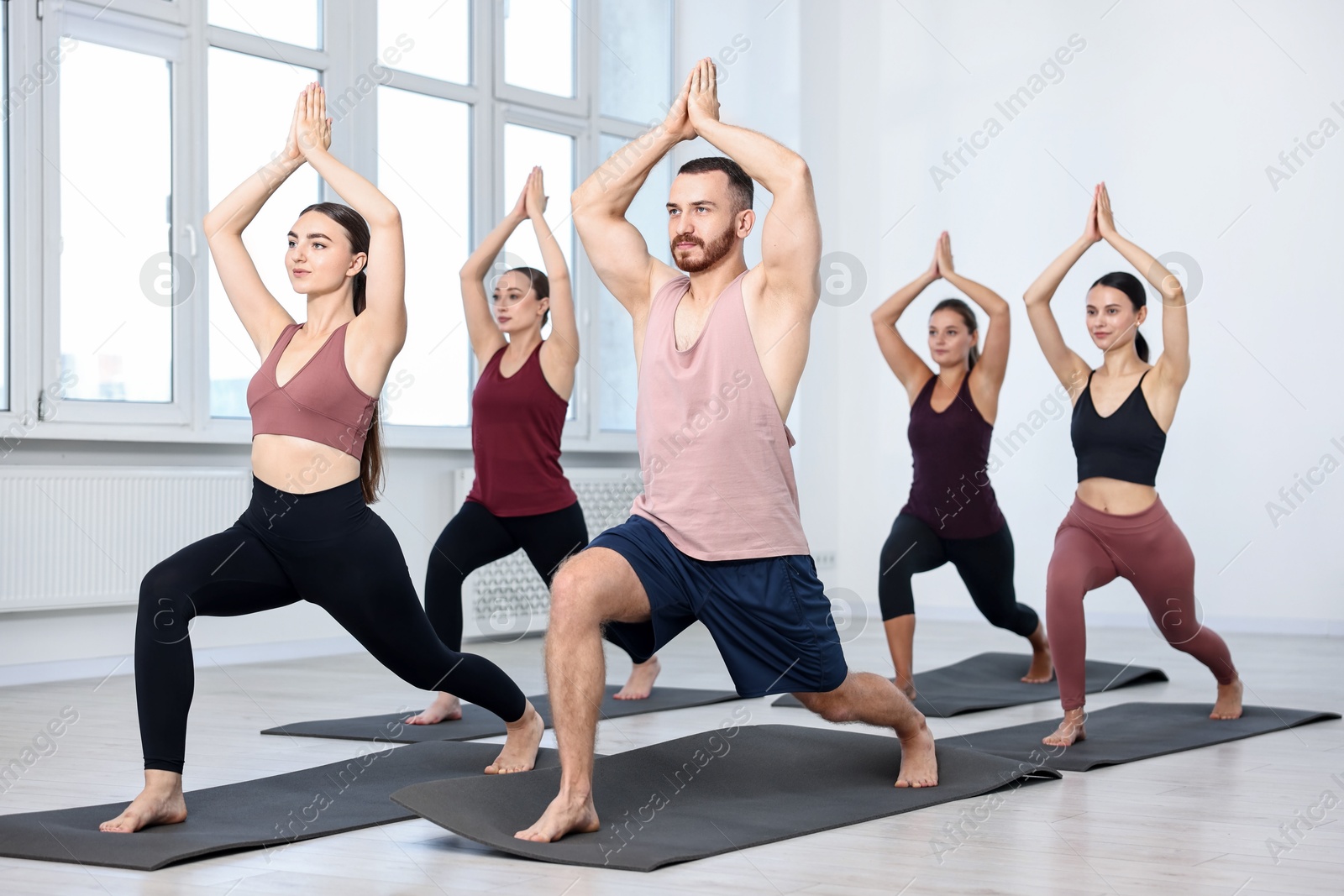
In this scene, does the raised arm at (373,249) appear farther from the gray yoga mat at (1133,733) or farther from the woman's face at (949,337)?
the woman's face at (949,337)

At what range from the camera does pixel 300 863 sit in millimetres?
2465

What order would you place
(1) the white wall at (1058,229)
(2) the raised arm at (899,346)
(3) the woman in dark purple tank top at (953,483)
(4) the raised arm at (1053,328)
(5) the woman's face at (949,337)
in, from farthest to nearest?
(1) the white wall at (1058,229) → (2) the raised arm at (899,346) → (5) the woman's face at (949,337) → (3) the woman in dark purple tank top at (953,483) → (4) the raised arm at (1053,328)

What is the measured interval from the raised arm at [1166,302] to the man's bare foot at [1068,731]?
94 cm

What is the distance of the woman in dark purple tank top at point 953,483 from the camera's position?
15.3ft

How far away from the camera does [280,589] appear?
2895 millimetres

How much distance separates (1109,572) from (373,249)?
2.22m

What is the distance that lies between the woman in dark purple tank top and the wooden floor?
42cm

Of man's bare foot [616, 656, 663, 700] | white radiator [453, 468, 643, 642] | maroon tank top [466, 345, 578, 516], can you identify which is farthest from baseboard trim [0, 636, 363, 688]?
man's bare foot [616, 656, 663, 700]

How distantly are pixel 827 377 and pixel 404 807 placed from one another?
5546 millimetres

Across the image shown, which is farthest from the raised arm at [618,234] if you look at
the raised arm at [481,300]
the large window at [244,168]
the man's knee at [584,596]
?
the large window at [244,168]

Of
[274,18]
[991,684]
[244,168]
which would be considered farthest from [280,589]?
[274,18]

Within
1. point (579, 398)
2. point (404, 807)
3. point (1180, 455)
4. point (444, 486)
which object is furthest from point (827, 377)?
point (404, 807)

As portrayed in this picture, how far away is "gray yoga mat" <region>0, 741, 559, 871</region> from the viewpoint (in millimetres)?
2504

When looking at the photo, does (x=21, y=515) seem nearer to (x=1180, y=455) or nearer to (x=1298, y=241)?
(x=1180, y=455)
